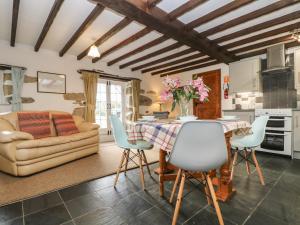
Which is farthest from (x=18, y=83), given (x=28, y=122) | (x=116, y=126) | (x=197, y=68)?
(x=197, y=68)

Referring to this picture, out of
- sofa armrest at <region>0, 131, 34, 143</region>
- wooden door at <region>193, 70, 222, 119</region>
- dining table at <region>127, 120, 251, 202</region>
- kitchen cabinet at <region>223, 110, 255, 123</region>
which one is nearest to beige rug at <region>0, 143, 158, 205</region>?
sofa armrest at <region>0, 131, 34, 143</region>

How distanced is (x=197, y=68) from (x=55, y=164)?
4.99 metres

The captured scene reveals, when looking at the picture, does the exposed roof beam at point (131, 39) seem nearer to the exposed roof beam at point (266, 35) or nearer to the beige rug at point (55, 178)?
the exposed roof beam at point (266, 35)

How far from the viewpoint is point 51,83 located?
436 centimetres

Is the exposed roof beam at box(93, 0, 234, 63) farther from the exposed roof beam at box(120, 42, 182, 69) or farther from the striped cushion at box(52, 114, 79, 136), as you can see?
the striped cushion at box(52, 114, 79, 136)

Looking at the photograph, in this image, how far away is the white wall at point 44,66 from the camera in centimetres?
385

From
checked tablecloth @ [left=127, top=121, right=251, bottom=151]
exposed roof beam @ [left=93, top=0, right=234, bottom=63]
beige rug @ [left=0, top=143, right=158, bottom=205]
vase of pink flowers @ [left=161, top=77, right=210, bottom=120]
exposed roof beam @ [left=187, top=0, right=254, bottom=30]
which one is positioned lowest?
beige rug @ [left=0, top=143, right=158, bottom=205]

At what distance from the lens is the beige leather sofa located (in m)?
2.43

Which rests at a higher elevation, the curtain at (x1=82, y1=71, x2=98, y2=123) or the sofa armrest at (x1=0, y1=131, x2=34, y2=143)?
the curtain at (x1=82, y1=71, x2=98, y2=123)

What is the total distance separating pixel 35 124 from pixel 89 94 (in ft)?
6.40

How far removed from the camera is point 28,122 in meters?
3.04

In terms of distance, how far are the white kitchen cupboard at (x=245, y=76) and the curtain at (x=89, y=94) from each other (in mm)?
3871

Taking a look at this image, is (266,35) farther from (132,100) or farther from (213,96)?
(132,100)

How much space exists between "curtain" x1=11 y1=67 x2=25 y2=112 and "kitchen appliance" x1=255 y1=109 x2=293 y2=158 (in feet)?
17.9
